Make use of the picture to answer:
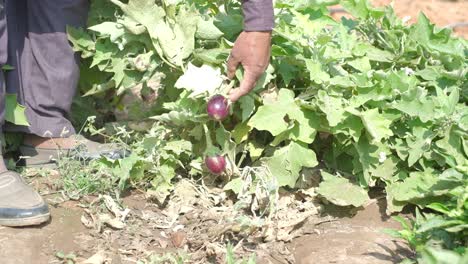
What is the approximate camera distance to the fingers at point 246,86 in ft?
9.25

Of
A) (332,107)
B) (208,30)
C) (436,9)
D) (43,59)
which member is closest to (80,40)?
(43,59)

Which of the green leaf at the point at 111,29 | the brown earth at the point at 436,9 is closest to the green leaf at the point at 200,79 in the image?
the green leaf at the point at 111,29

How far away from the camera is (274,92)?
308 centimetres

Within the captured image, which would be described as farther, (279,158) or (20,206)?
(279,158)

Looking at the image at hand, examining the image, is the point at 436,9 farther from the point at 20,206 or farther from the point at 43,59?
the point at 20,206

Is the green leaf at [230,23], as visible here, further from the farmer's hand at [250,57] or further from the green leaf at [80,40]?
the green leaf at [80,40]

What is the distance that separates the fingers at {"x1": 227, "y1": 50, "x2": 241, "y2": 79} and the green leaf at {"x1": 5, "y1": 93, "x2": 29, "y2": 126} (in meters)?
0.97

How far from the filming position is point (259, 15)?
2.75 metres

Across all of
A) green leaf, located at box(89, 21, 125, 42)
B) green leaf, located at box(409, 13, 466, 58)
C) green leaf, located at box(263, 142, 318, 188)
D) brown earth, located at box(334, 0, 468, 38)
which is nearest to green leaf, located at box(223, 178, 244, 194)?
green leaf, located at box(263, 142, 318, 188)

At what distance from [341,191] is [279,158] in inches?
11.1

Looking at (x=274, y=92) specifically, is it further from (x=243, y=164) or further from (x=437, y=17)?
(x=437, y=17)

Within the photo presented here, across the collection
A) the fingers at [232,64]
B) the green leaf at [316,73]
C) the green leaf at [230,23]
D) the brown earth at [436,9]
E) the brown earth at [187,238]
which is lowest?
the brown earth at [436,9]

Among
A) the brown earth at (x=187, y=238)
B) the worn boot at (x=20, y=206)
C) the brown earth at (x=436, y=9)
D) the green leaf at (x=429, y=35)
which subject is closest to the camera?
the brown earth at (x=187, y=238)

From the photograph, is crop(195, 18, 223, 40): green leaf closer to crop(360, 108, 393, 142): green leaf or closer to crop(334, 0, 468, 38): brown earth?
crop(360, 108, 393, 142): green leaf
